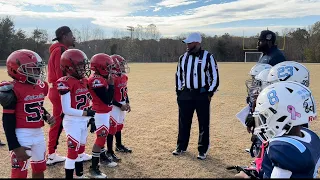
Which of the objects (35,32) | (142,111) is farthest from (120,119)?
(35,32)

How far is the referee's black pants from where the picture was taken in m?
5.86

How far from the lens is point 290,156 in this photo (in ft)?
8.09

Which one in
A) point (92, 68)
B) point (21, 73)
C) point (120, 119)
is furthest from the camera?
point (120, 119)

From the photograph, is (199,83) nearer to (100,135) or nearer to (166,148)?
(166,148)

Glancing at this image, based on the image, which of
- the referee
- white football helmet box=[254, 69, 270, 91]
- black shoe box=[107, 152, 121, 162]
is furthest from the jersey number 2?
white football helmet box=[254, 69, 270, 91]

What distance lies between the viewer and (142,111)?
10.4m

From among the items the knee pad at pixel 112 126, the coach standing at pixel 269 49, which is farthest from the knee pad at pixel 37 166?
the coach standing at pixel 269 49

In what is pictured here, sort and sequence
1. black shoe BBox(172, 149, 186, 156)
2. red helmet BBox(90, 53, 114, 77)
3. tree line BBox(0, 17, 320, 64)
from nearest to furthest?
1. red helmet BBox(90, 53, 114, 77)
2. black shoe BBox(172, 149, 186, 156)
3. tree line BBox(0, 17, 320, 64)

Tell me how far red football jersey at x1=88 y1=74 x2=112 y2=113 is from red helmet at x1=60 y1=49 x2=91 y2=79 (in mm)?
391

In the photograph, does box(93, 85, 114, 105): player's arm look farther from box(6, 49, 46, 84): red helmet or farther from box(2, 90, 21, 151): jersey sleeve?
box(2, 90, 21, 151): jersey sleeve

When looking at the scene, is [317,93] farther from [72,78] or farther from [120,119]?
[72,78]

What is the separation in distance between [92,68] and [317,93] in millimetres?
12273

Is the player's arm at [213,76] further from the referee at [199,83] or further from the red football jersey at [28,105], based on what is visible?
the red football jersey at [28,105]

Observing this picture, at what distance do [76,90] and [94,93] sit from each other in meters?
0.64
